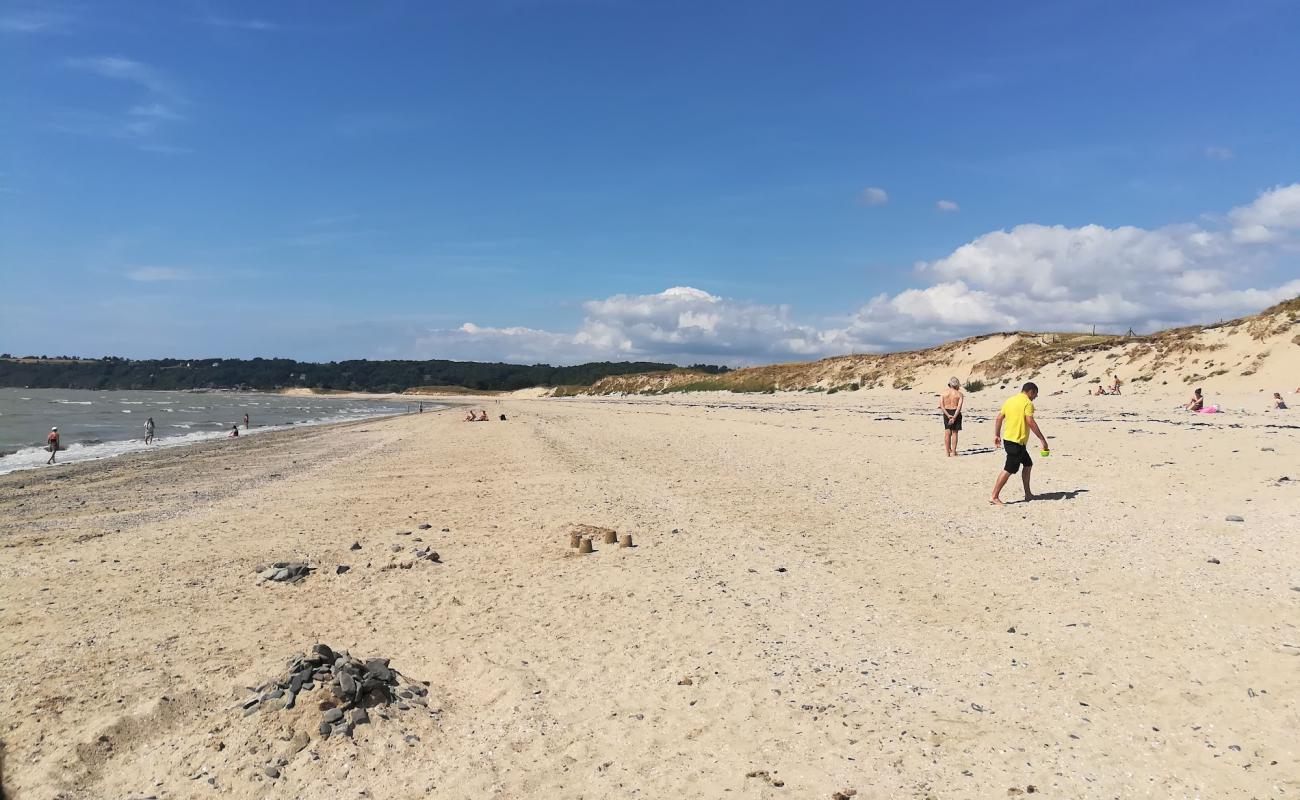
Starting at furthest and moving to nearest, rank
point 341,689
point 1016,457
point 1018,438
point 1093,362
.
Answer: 1. point 1093,362
2. point 1018,438
3. point 1016,457
4. point 341,689

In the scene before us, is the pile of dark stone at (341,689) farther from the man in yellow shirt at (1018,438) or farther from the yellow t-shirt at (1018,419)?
the yellow t-shirt at (1018,419)

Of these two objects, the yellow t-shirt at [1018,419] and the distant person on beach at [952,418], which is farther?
the distant person on beach at [952,418]

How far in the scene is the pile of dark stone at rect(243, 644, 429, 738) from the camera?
4.53m

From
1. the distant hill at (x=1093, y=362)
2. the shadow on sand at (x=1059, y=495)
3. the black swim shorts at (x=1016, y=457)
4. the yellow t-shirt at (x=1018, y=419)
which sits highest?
the distant hill at (x=1093, y=362)

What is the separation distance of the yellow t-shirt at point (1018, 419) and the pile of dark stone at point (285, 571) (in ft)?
30.7

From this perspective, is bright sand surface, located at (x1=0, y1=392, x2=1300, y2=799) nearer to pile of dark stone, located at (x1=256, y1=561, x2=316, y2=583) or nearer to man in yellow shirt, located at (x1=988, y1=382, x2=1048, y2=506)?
pile of dark stone, located at (x1=256, y1=561, x2=316, y2=583)

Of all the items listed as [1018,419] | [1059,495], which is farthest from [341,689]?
[1059,495]

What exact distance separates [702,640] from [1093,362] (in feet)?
125

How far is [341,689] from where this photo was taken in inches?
183

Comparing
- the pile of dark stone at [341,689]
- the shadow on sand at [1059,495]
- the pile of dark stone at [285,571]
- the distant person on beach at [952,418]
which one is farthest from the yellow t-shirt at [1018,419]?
the pile of dark stone at [285,571]

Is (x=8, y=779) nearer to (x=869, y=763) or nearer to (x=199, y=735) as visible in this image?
(x=199, y=735)

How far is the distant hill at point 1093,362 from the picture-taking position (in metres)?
28.7

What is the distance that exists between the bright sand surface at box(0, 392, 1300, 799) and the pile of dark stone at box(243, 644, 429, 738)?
0.34 feet

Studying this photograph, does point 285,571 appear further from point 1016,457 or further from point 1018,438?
point 1018,438
